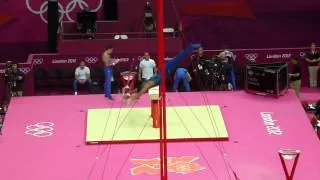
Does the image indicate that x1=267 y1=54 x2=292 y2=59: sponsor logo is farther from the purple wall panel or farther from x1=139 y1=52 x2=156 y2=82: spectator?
x1=139 y1=52 x2=156 y2=82: spectator

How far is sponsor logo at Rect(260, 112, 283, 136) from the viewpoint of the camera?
13.6 metres

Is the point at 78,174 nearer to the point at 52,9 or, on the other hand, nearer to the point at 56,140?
the point at 56,140

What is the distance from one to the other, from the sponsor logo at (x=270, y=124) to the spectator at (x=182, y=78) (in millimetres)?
2589

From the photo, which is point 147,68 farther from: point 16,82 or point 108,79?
point 16,82

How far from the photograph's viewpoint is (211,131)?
44.0 ft

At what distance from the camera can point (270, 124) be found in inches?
543

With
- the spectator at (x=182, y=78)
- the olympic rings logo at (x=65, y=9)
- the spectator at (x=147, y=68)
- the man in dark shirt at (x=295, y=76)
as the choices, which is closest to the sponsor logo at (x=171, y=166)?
the spectator at (x=182, y=78)

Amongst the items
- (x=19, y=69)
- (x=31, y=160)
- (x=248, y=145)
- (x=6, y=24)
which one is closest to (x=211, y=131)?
(x=248, y=145)

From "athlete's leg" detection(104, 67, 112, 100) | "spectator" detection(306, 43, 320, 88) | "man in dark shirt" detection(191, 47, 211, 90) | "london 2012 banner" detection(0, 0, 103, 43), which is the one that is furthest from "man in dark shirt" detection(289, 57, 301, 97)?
"london 2012 banner" detection(0, 0, 103, 43)

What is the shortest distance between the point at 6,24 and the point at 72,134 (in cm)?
717

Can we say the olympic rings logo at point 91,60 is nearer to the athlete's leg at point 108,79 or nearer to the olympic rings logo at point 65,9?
the olympic rings logo at point 65,9

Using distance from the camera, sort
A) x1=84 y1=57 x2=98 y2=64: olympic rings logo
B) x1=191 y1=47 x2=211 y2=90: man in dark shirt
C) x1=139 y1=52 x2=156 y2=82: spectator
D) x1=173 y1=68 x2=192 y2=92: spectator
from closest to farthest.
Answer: x1=191 y1=47 x2=211 y2=90: man in dark shirt → x1=173 y1=68 x2=192 y2=92: spectator → x1=139 y1=52 x2=156 y2=82: spectator → x1=84 y1=57 x2=98 y2=64: olympic rings logo

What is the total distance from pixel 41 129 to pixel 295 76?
235 inches

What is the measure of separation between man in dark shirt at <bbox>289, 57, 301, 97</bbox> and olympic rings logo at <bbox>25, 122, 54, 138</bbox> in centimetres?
569
